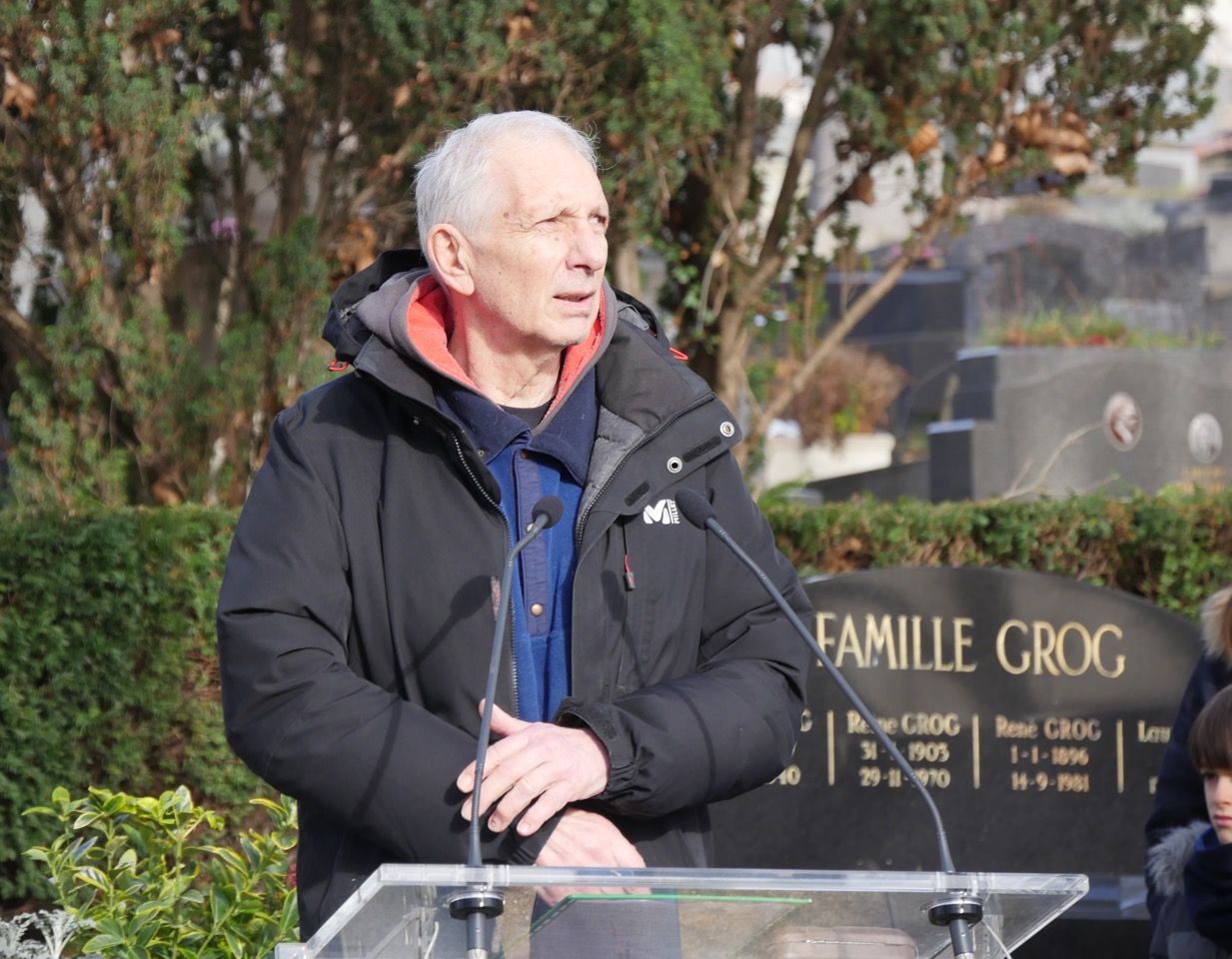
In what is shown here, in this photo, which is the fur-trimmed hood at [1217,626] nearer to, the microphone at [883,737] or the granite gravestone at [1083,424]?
the microphone at [883,737]

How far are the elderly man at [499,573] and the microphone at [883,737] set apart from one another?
8 cm

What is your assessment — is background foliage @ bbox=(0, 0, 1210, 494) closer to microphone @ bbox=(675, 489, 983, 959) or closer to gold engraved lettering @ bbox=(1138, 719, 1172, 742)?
gold engraved lettering @ bbox=(1138, 719, 1172, 742)

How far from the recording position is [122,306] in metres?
7.52

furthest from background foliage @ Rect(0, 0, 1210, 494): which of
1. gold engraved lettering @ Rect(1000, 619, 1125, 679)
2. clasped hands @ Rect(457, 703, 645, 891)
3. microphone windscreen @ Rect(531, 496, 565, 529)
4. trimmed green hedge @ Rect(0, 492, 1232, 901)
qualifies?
clasped hands @ Rect(457, 703, 645, 891)

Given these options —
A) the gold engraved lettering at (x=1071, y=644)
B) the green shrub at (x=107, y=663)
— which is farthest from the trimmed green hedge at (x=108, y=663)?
the gold engraved lettering at (x=1071, y=644)

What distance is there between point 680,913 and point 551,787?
371 millimetres

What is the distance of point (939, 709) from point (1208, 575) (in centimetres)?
174

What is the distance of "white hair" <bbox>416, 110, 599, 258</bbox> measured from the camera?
289cm

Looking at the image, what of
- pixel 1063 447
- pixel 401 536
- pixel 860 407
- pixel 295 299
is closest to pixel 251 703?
pixel 401 536

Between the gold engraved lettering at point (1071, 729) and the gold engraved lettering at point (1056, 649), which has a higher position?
the gold engraved lettering at point (1056, 649)

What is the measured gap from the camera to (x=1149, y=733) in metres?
7.03

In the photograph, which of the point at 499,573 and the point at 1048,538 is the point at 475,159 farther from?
the point at 1048,538

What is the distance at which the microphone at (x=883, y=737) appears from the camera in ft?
7.27

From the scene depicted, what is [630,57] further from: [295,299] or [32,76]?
[32,76]
